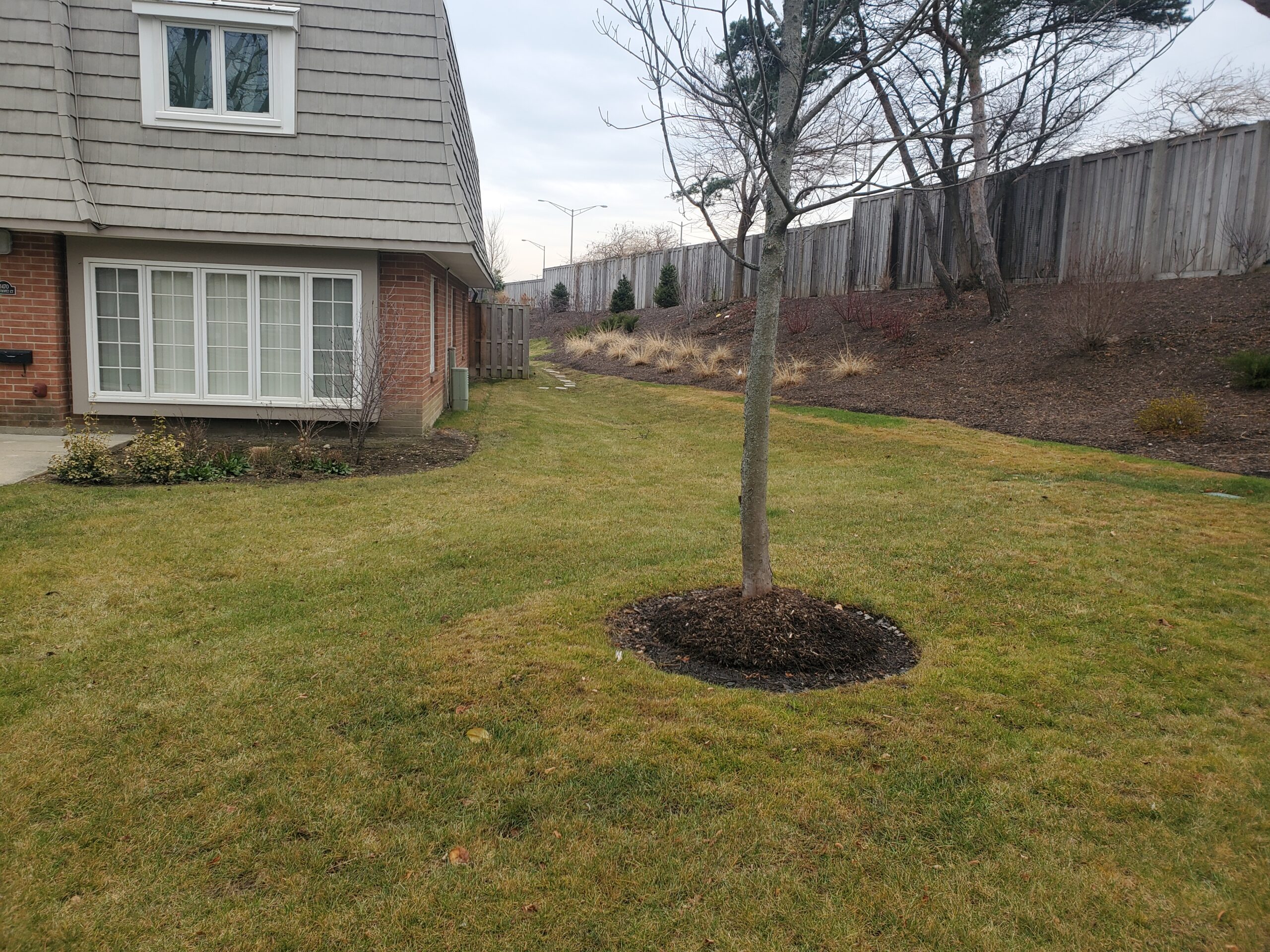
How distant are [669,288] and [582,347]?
15.8 ft

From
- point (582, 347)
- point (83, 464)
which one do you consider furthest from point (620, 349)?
point (83, 464)

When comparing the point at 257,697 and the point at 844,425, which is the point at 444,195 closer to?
the point at 844,425

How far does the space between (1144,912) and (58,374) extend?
11784mm

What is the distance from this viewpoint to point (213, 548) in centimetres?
646

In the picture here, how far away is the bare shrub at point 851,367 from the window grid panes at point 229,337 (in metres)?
10.8

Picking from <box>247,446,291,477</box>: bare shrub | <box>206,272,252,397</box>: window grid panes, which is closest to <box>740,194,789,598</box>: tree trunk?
<box>247,446,291,477</box>: bare shrub

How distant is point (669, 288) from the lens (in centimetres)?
3069

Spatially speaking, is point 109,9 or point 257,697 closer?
point 257,697

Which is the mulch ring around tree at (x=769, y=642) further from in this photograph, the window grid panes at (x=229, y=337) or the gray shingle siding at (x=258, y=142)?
the window grid panes at (x=229, y=337)

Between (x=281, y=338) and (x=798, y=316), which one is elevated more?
(x=798, y=316)

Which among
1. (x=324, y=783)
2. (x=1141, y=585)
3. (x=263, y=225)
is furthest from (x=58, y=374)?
(x=1141, y=585)

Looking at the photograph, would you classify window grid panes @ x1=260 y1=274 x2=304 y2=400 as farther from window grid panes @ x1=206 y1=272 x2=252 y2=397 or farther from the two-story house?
window grid panes @ x1=206 y1=272 x2=252 y2=397

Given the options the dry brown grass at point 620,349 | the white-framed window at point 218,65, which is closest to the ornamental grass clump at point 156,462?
the white-framed window at point 218,65

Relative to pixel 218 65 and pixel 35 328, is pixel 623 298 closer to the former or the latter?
pixel 218 65
